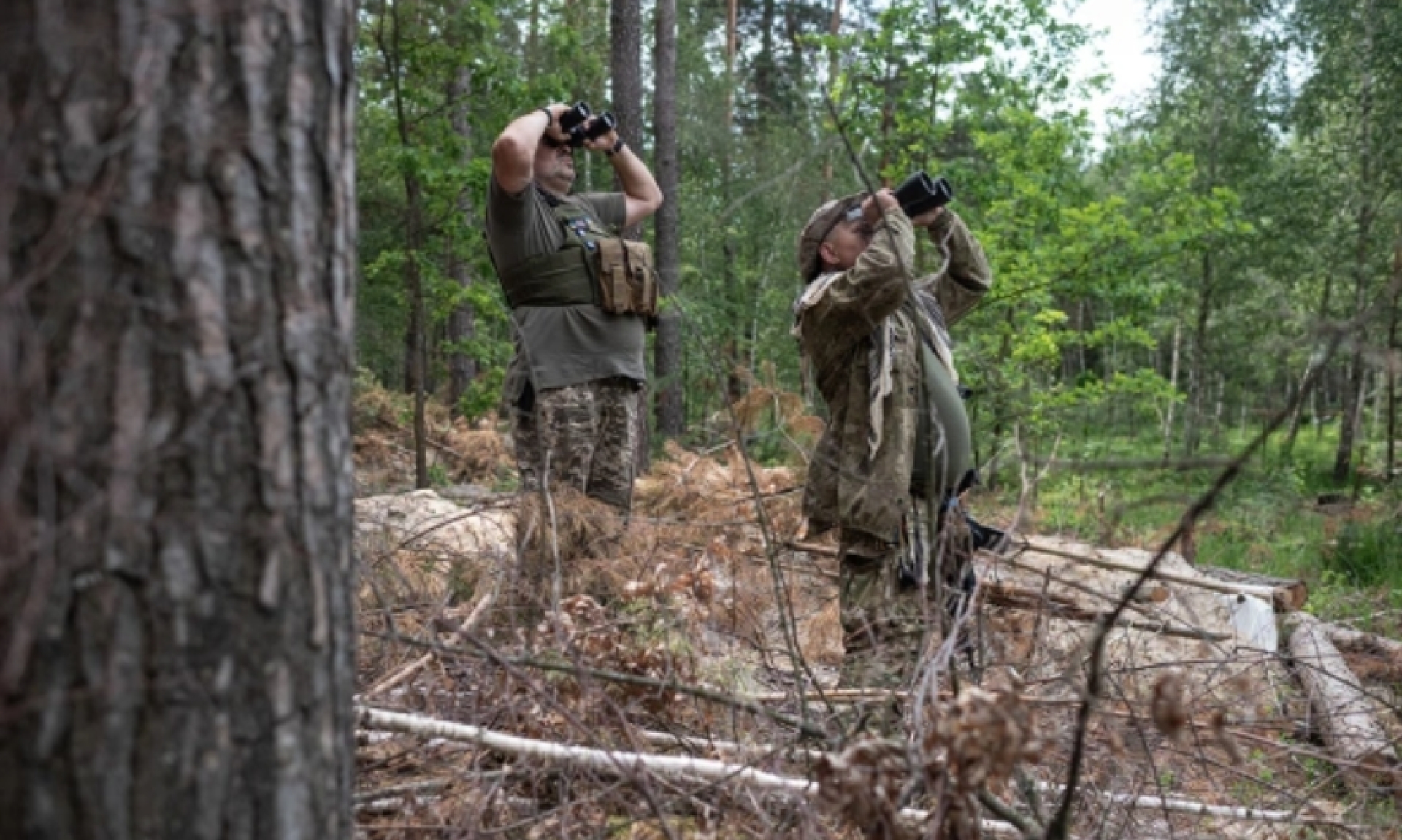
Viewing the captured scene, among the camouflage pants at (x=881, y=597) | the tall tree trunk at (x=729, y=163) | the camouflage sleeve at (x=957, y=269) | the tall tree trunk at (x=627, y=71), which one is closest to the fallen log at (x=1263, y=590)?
the camouflage sleeve at (x=957, y=269)

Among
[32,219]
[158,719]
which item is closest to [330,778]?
[158,719]

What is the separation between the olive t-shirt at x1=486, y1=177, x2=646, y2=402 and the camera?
14.4 ft

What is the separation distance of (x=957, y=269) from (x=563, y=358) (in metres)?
A: 1.65

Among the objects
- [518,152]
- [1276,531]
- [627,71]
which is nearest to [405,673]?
[518,152]

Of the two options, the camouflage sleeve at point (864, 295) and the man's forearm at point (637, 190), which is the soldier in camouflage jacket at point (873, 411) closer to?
the camouflage sleeve at point (864, 295)

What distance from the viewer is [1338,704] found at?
4.21 m

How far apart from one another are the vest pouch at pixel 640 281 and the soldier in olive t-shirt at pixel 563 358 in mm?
90

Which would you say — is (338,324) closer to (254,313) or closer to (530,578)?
(254,313)

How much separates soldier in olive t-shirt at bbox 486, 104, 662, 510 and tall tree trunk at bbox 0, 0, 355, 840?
2994 millimetres

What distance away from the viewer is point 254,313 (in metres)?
1.23

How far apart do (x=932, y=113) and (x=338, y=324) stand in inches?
403

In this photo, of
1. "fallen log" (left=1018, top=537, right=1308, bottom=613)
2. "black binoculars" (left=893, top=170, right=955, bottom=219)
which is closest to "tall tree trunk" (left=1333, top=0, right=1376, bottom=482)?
"fallen log" (left=1018, top=537, right=1308, bottom=613)

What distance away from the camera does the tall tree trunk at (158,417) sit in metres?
1.10

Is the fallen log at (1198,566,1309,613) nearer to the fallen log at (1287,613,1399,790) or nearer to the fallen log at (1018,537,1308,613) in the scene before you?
the fallen log at (1018,537,1308,613)
